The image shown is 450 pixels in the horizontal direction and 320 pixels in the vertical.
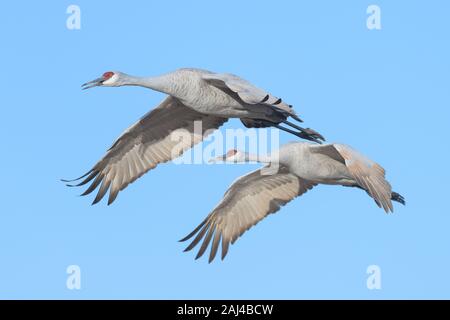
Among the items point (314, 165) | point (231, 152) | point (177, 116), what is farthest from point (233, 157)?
point (314, 165)

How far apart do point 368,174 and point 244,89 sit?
6.11 feet

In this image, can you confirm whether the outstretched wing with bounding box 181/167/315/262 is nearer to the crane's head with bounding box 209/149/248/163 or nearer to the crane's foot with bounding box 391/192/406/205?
the crane's head with bounding box 209/149/248/163

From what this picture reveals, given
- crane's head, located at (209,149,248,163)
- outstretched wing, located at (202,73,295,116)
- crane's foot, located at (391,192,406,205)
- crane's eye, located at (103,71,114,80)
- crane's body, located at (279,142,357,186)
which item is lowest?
crane's foot, located at (391,192,406,205)

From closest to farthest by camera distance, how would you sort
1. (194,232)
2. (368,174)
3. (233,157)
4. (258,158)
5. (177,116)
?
(368,174) < (258,158) < (194,232) < (233,157) < (177,116)

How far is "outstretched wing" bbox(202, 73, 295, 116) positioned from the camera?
1595cm

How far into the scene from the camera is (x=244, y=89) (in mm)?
16047

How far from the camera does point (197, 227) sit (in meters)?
17.4

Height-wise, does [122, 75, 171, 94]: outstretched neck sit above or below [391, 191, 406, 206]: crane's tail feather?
above

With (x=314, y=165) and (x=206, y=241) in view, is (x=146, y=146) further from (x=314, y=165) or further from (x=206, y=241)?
(x=314, y=165)

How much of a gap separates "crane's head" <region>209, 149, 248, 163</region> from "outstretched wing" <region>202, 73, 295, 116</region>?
1.12m

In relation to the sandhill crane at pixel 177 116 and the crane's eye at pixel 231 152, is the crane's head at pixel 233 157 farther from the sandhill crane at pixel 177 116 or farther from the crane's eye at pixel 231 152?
the sandhill crane at pixel 177 116

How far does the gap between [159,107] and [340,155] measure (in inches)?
106

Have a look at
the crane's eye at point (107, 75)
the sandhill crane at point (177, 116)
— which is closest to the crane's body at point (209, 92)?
the sandhill crane at point (177, 116)

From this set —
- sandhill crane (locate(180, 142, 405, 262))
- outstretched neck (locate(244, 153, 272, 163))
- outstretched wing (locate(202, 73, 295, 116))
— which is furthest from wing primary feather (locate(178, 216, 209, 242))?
outstretched wing (locate(202, 73, 295, 116))
